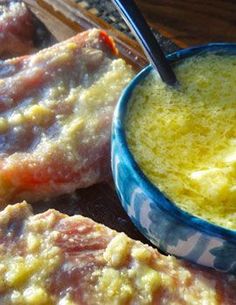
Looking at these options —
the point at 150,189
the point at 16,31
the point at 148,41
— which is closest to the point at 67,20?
the point at 16,31

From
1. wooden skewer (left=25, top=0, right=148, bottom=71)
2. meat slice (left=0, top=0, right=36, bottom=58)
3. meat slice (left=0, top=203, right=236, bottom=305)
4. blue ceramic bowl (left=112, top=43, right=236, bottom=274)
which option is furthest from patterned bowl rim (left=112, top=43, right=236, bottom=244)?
meat slice (left=0, top=0, right=36, bottom=58)

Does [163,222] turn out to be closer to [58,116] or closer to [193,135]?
[193,135]

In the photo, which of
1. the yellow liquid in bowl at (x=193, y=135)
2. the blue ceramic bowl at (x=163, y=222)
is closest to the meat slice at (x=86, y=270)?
the blue ceramic bowl at (x=163, y=222)

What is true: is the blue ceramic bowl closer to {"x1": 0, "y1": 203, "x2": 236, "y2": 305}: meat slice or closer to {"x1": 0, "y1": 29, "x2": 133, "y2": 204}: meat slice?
{"x1": 0, "y1": 203, "x2": 236, "y2": 305}: meat slice

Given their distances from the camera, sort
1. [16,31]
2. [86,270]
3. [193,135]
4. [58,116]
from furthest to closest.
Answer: [16,31] → [58,116] → [193,135] → [86,270]

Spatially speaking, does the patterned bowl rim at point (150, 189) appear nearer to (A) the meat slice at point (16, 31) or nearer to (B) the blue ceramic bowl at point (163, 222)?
(B) the blue ceramic bowl at point (163, 222)

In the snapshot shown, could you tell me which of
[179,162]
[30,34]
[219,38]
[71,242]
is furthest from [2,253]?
[219,38]
